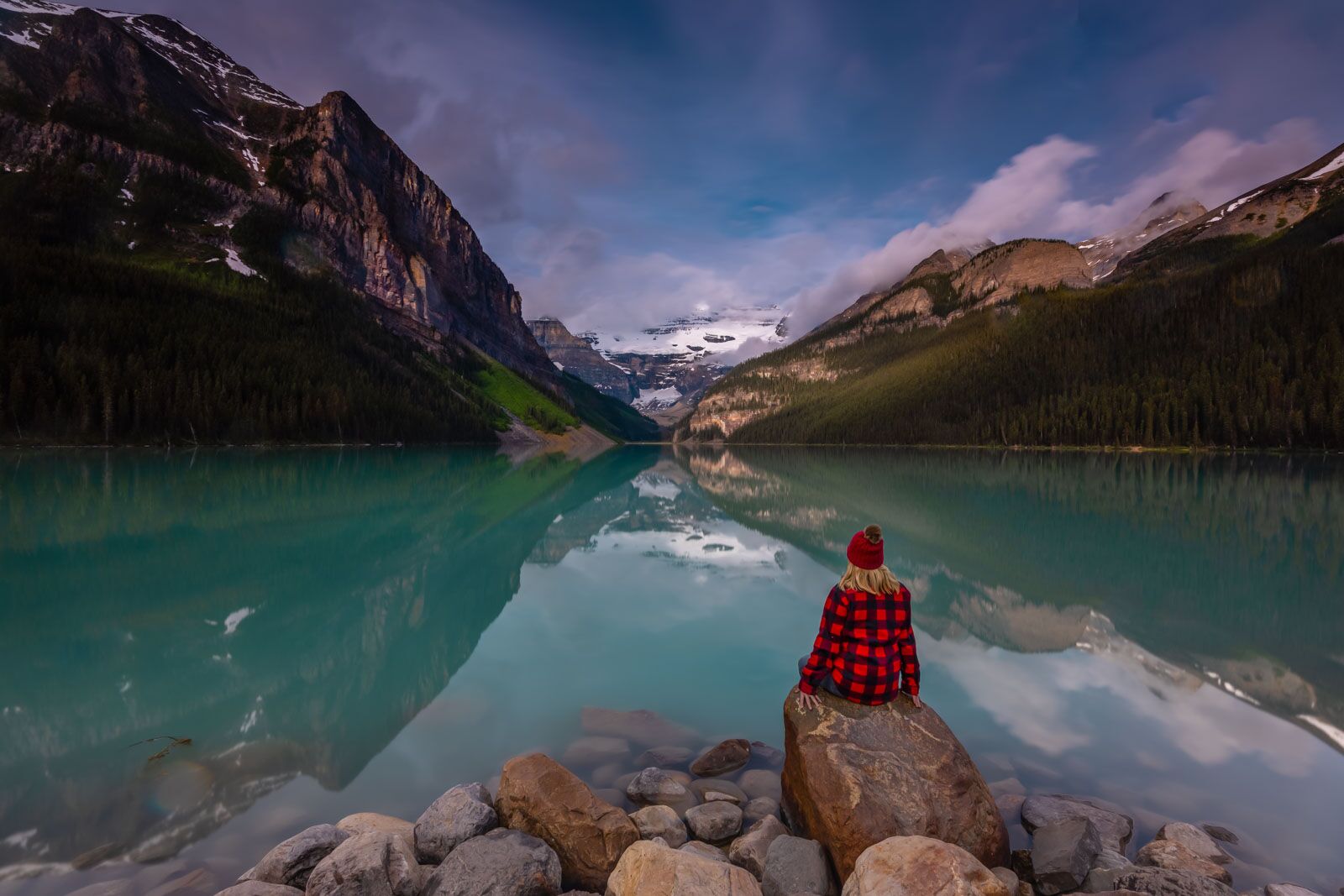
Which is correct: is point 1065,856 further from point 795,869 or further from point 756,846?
point 756,846

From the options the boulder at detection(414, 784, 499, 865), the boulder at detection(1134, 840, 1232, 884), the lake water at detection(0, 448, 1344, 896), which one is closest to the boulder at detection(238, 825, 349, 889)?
the lake water at detection(0, 448, 1344, 896)

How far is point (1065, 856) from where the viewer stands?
540 cm

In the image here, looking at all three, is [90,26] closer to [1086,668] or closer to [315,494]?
[315,494]

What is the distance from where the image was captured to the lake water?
6.64 m

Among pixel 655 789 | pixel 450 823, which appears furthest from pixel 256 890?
pixel 655 789

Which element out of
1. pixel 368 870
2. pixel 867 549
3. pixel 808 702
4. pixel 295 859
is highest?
pixel 867 549

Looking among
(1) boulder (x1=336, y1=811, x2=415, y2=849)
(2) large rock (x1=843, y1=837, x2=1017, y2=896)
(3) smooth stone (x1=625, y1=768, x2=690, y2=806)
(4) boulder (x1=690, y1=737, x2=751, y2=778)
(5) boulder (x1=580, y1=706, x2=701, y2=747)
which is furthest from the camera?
(5) boulder (x1=580, y1=706, x2=701, y2=747)

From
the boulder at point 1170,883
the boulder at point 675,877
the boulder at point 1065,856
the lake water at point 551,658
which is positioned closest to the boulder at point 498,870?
the boulder at point 675,877

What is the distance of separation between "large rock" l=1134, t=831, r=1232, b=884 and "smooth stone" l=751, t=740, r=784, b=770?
11.8 ft

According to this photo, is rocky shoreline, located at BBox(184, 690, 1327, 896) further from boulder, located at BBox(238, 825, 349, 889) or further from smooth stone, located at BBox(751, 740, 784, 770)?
smooth stone, located at BBox(751, 740, 784, 770)

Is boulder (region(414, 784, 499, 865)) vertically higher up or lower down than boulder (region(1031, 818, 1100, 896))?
higher up

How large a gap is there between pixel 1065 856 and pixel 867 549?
308 cm

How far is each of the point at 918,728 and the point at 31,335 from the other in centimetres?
10304

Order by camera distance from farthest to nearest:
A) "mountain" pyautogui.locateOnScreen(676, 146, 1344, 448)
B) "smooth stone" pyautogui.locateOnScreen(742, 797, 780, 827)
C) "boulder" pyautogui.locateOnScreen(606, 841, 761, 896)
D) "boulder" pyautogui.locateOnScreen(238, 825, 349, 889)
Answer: "mountain" pyautogui.locateOnScreen(676, 146, 1344, 448) < "smooth stone" pyautogui.locateOnScreen(742, 797, 780, 827) < "boulder" pyautogui.locateOnScreen(238, 825, 349, 889) < "boulder" pyautogui.locateOnScreen(606, 841, 761, 896)
